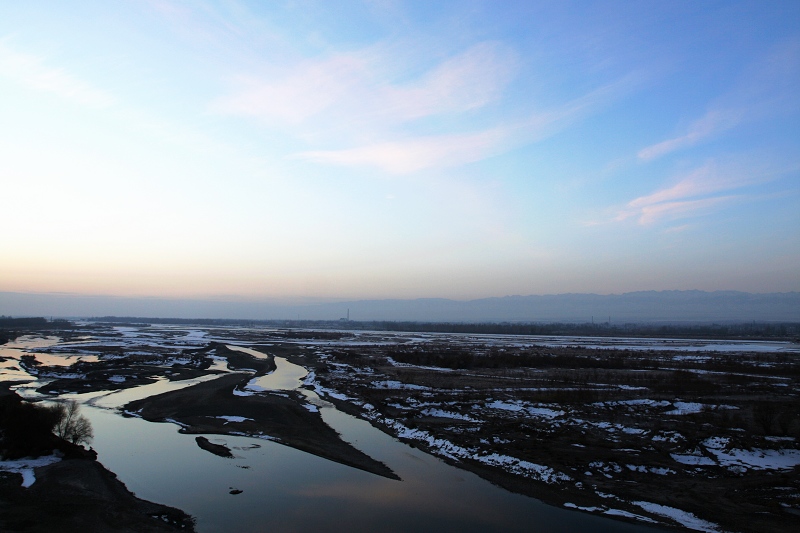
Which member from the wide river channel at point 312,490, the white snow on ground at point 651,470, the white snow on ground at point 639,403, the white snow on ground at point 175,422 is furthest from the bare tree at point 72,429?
the white snow on ground at point 639,403

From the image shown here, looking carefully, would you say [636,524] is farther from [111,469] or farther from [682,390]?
[682,390]

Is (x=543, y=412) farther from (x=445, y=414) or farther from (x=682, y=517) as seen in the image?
(x=682, y=517)

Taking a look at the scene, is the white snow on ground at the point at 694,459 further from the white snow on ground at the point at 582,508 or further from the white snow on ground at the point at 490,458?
the white snow on ground at the point at 582,508

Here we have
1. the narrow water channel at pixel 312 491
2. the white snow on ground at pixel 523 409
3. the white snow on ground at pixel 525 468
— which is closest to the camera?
the narrow water channel at pixel 312 491

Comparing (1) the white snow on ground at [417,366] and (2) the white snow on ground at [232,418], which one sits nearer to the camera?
(2) the white snow on ground at [232,418]

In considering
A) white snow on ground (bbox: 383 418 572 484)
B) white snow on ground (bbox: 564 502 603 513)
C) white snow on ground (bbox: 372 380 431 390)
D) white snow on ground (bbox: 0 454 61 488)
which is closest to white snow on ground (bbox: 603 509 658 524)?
white snow on ground (bbox: 564 502 603 513)

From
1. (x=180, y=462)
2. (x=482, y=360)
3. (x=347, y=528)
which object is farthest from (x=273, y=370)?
(x=347, y=528)
